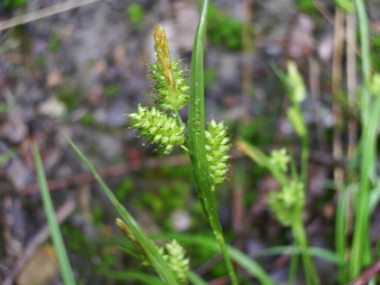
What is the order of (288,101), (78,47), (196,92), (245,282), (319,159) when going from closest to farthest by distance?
(196,92)
(245,282)
(319,159)
(288,101)
(78,47)

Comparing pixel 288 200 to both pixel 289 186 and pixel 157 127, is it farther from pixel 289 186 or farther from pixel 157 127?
pixel 157 127

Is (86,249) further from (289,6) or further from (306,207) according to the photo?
(289,6)

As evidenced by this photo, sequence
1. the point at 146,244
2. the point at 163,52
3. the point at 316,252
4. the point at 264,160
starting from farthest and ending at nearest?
the point at 316,252 < the point at 264,160 < the point at 146,244 < the point at 163,52

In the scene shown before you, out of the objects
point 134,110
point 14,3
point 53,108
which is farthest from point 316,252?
point 14,3

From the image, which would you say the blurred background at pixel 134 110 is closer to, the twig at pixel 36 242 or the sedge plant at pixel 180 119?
the twig at pixel 36 242

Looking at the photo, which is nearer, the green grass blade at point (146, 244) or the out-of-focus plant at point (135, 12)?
Answer: the green grass blade at point (146, 244)

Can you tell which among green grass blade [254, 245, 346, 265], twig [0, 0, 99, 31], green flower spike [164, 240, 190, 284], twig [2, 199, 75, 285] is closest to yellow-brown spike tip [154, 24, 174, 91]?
green flower spike [164, 240, 190, 284]

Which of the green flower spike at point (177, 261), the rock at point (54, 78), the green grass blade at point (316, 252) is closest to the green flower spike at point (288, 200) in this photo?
the green grass blade at point (316, 252)

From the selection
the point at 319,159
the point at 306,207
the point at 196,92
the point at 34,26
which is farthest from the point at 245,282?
the point at 34,26
